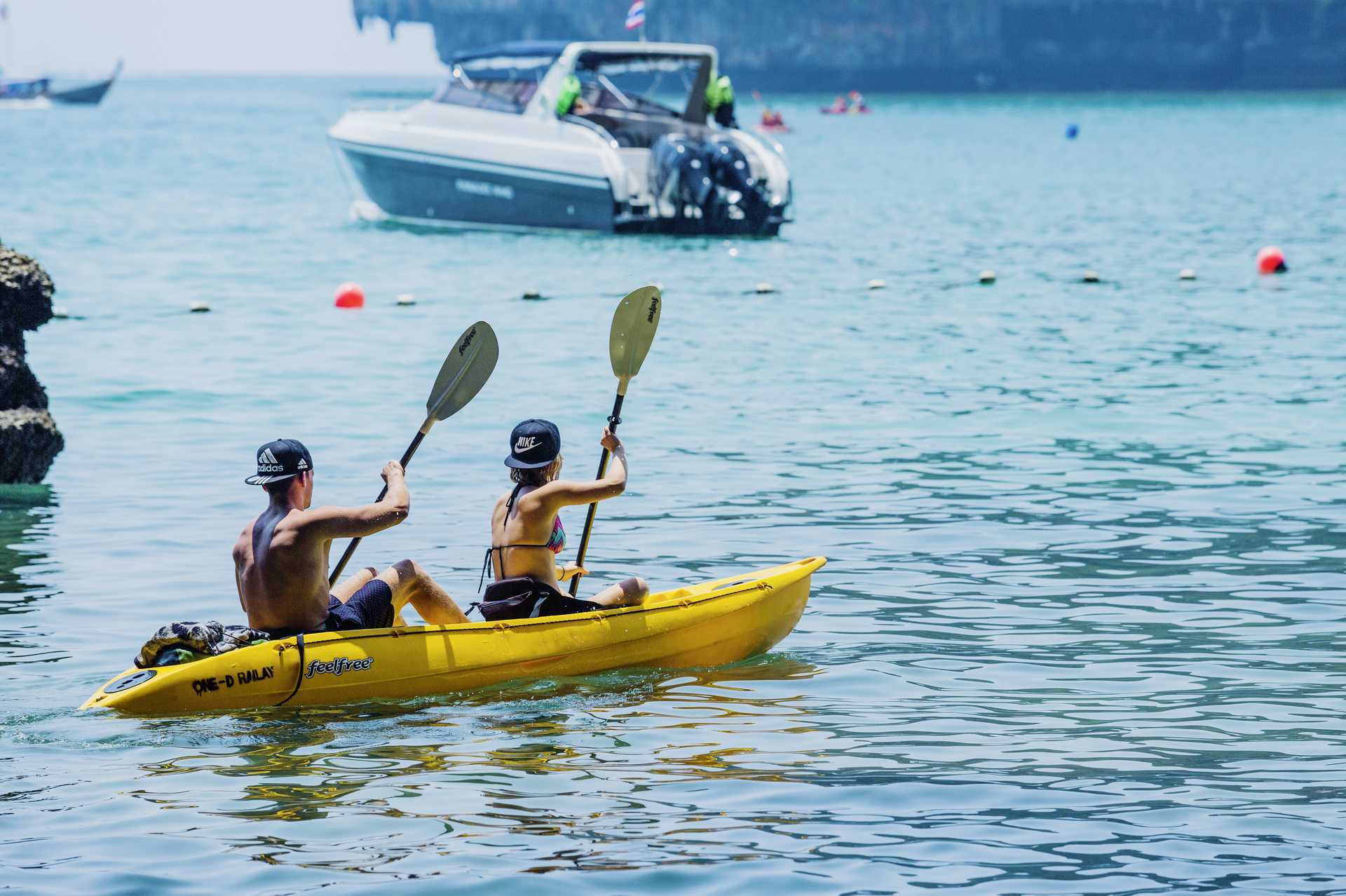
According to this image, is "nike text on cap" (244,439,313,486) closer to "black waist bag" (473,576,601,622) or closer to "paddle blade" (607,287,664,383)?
"black waist bag" (473,576,601,622)

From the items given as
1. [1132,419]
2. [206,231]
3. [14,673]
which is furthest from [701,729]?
[206,231]

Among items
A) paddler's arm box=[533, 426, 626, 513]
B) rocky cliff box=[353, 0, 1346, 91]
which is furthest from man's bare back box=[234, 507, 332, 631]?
rocky cliff box=[353, 0, 1346, 91]

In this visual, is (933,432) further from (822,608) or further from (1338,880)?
(1338,880)

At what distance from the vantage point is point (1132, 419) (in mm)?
15633

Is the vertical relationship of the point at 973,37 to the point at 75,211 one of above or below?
above

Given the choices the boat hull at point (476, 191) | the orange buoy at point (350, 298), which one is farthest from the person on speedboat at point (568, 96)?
the orange buoy at point (350, 298)

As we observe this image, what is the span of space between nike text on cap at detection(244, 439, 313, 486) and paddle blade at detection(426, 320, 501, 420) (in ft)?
6.69

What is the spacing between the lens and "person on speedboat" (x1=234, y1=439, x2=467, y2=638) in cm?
787

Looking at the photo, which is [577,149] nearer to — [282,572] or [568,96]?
[568,96]

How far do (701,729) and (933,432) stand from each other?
7.78m

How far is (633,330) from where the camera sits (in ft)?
34.2

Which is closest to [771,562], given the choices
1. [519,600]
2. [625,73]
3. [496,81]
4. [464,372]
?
[464,372]

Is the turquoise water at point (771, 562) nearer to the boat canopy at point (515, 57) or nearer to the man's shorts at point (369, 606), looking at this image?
the man's shorts at point (369, 606)

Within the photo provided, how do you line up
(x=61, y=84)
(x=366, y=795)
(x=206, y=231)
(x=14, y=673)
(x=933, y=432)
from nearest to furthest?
(x=366, y=795), (x=14, y=673), (x=933, y=432), (x=206, y=231), (x=61, y=84)
